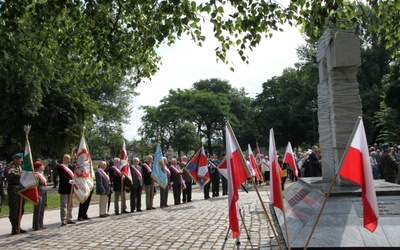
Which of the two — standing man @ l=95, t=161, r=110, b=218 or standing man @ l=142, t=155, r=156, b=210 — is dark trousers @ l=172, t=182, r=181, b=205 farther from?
standing man @ l=95, t=161, r=110, b=218

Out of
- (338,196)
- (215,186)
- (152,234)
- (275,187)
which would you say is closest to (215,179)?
(215,186)

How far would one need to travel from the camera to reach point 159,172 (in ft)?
54.1

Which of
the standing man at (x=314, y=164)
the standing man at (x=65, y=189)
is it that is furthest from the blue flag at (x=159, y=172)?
the standing man at (x=314, y=164)

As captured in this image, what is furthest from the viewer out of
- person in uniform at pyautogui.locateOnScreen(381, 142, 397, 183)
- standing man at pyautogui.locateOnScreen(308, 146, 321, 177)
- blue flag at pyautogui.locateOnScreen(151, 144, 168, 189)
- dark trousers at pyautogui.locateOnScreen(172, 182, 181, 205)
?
dark trousers at pyautogui.locateOnScreen(172, 182, 181, 205)

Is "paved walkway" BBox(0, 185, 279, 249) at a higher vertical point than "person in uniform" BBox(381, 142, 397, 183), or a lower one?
lower

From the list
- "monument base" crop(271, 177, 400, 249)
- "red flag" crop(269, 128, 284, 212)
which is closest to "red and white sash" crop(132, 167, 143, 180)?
"monument base" crop(271, 177, 400, 249)

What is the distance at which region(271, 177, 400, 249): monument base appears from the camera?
6.76 metres

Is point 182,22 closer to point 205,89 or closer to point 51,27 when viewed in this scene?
point 51,27

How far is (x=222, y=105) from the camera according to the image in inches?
2650

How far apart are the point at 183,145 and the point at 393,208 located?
166 ft

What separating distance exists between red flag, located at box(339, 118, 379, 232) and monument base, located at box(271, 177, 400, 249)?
5.36 ft

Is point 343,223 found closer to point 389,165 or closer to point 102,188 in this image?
point 102,188

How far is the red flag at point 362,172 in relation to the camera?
205 inches

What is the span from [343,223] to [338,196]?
46.9 inches
